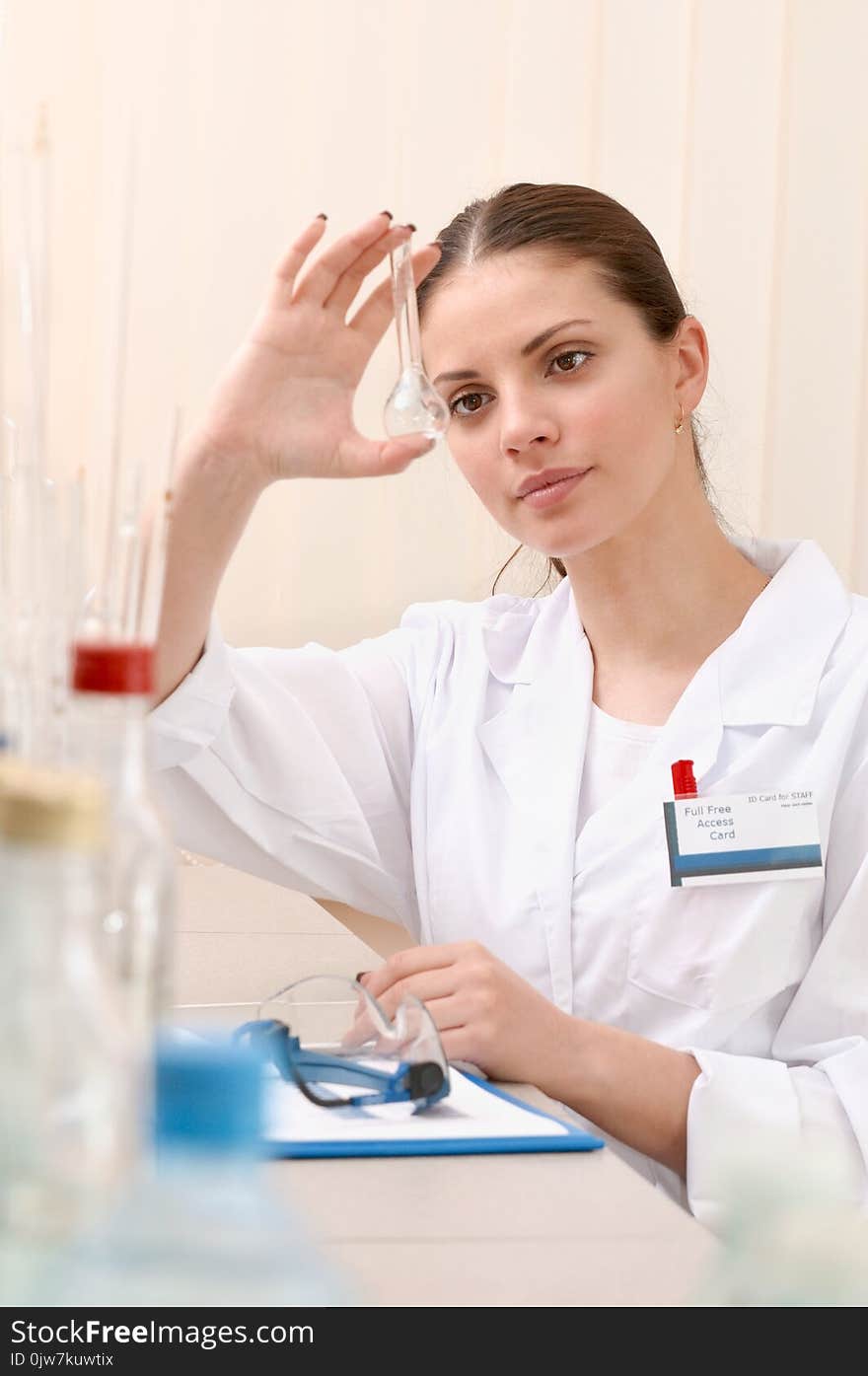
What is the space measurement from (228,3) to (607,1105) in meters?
1.94

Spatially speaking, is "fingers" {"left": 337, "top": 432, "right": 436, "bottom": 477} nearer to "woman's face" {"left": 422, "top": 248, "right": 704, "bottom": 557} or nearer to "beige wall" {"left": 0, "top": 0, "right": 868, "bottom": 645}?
"woman's face" {"left": 422, "top": 248, "right": 704, "bottom": 557}

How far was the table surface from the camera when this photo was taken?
0.55m

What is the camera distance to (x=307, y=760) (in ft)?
4.85

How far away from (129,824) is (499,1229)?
0.31 m

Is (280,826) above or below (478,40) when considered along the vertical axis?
below

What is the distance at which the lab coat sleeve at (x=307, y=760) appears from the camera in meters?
1.33

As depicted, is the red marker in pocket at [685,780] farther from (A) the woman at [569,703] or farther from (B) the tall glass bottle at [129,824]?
(B) the tall glass bottle at [129,824]

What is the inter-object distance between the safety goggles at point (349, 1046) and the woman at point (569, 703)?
4.7 inches

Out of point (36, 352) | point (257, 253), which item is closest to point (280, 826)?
point (36, 352)

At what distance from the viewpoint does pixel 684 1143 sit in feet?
3.49

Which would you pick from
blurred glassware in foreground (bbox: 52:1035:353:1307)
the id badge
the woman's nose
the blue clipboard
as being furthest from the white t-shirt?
blurred glassware in foreground (bbox: 52:1035:353:1307)

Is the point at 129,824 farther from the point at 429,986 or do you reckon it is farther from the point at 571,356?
the point at 571,356

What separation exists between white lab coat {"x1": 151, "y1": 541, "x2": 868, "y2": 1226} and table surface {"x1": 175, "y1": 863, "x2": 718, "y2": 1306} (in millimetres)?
423

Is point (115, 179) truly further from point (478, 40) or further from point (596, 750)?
point (596, 750)
